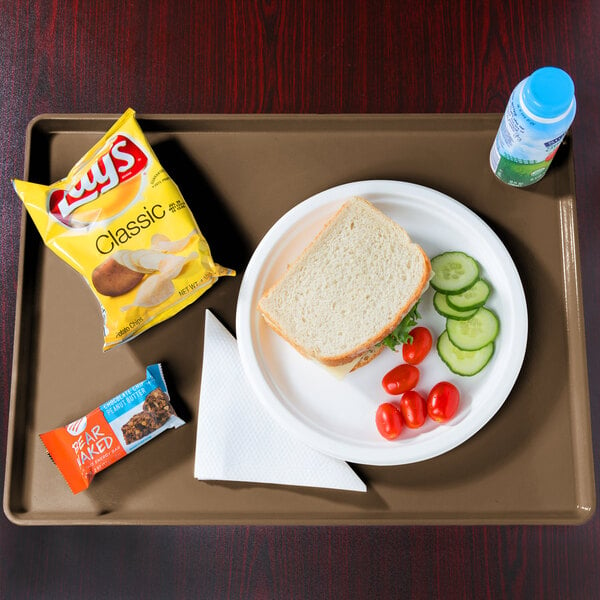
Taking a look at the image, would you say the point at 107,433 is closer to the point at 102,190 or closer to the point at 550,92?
the point at 102,190

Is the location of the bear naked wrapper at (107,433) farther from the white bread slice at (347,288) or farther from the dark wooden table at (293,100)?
the white bread slice at (347,288)

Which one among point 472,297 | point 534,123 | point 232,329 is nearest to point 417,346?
point 472,297

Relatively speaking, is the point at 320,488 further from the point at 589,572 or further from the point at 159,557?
the point at 589,572

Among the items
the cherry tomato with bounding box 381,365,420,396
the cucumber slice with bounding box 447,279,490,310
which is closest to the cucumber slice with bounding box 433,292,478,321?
the cucumber slice with bounding box 447,279,490,310

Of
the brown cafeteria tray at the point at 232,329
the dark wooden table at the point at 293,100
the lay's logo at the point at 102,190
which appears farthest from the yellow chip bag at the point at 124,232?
the dark wooden table at the point at 293,100

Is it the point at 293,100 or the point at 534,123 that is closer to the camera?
the point at 534,123

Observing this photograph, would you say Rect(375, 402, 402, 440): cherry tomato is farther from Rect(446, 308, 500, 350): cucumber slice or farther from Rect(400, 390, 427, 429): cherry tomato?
Rect(446, 308, 500, 350): cucumber slice
